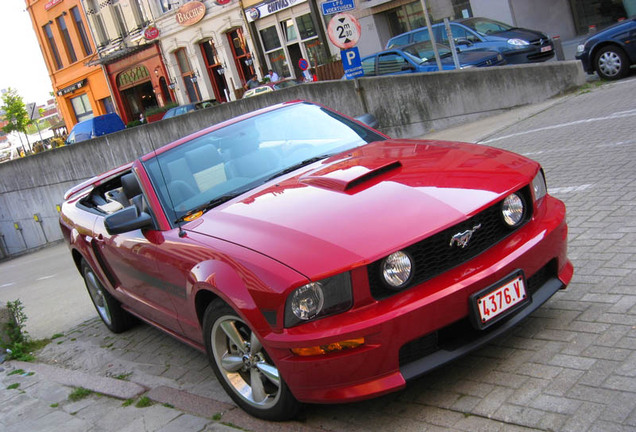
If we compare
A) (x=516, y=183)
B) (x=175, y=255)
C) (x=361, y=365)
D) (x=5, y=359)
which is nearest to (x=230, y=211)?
(x=175, y=255)

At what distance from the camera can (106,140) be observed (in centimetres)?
2097

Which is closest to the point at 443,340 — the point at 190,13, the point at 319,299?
the point at 319,299

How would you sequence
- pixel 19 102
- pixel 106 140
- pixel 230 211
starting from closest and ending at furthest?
pixel 230 211
pixel 106 140
pixel 19 102

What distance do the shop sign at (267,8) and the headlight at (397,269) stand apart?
28.8 m

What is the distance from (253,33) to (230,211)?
1208 inches

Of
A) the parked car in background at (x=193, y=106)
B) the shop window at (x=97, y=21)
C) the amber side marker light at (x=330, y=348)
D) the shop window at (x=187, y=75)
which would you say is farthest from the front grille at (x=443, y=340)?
the shop window at (x=97, y=21)

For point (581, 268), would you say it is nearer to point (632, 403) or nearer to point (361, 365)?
point (632, 403)

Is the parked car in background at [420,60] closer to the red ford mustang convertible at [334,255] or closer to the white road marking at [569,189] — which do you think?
the white road marking at [569,189]

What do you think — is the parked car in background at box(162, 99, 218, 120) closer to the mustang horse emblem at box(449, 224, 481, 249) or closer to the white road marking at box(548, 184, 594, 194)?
the white road marking at box(548, 184, 594, 194)

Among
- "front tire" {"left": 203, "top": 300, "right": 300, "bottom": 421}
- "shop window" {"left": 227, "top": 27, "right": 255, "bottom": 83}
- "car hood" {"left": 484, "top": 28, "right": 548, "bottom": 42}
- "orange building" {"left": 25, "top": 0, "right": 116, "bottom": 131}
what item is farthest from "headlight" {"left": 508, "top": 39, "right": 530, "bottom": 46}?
"orange building" {"left": 25, "top": 0, "right": 116, "bottom": 131}

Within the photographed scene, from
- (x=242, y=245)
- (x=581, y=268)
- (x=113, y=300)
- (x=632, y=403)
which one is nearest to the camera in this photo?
(x=632, y=403)

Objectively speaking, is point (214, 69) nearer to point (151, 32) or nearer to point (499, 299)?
point (151, 32)

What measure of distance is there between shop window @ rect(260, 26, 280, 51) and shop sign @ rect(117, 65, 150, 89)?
1036 cm

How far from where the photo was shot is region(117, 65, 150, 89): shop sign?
41094 millimetres
